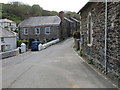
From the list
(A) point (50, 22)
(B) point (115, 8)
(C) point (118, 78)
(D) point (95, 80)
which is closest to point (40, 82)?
(D) point (95, 80)

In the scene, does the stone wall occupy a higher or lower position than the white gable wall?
higher

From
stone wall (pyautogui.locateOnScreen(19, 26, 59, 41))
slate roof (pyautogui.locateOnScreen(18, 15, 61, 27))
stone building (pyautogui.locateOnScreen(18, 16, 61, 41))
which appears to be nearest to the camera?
stone wall (pyautogui.locateOnScreen(19, 26, 59, 41))

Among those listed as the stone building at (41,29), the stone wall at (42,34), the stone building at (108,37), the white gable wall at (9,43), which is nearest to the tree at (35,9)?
the stone building at (41,29)

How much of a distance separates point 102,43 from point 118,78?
2.70 m

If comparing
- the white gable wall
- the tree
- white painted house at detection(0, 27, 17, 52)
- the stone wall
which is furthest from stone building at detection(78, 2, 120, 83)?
the tree

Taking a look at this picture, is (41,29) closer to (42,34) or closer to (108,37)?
(42,34)

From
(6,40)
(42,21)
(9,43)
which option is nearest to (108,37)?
(6,40)

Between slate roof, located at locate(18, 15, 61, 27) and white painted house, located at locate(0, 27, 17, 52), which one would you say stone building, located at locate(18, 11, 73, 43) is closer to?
slate roof, located at locate(18, 15, 61, 27)

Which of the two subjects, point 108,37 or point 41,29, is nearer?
point 108,37

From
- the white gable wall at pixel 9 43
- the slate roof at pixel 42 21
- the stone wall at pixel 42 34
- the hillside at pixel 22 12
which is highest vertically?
the hillside at pixel 22 12

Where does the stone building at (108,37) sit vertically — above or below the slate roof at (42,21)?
below

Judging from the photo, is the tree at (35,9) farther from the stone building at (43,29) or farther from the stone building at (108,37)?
the stone building at (108,37)

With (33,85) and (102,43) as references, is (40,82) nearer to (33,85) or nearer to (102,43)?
(33,85)

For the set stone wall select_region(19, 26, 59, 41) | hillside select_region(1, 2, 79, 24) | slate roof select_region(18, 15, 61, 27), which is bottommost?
stone wall select_region(19, 26, 59, 41)
